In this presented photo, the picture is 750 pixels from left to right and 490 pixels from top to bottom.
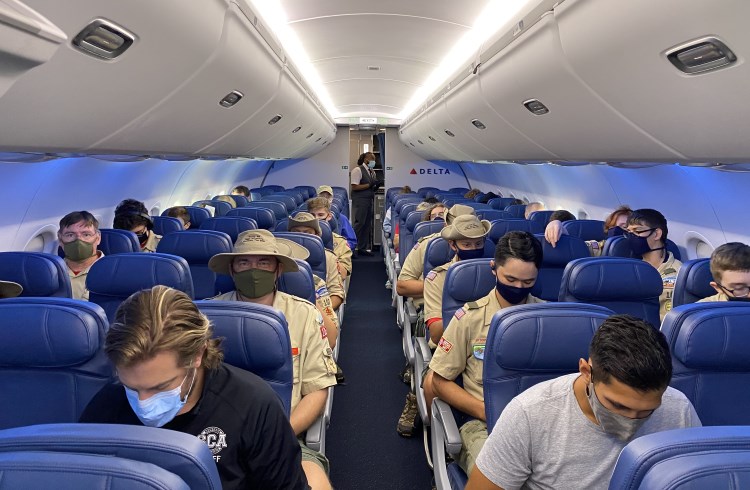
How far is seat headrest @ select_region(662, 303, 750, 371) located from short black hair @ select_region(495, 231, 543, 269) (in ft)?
2.83

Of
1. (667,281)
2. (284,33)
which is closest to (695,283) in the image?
(667,281)

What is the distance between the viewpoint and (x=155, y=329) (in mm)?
1707

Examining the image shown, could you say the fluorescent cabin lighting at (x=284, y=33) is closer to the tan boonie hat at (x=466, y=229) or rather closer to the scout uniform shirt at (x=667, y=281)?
the tan boonie hat at (x=466, y=229)

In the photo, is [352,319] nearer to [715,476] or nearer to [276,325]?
[276,325]

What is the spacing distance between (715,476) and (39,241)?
223 inches

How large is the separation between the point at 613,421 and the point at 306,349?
1.62m

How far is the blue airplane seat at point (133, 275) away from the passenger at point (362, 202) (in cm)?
942

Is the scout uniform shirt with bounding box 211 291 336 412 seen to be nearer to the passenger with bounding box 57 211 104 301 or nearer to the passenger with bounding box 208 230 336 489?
the passenger with bounding box 208 230 336 489

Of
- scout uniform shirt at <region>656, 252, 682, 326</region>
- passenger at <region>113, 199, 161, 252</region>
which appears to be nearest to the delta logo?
passenger at <region>113, 199, 161, 252</region>

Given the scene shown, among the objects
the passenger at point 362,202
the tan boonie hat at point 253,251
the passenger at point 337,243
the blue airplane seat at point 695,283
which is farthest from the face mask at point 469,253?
the passenger at point 362,202

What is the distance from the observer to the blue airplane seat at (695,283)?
3.41 metres

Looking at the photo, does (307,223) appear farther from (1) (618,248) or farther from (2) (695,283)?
(2) (695,283)

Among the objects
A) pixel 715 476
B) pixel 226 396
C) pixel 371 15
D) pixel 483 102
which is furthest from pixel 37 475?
pixel 483 102

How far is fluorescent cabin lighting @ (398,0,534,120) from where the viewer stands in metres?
3.69
